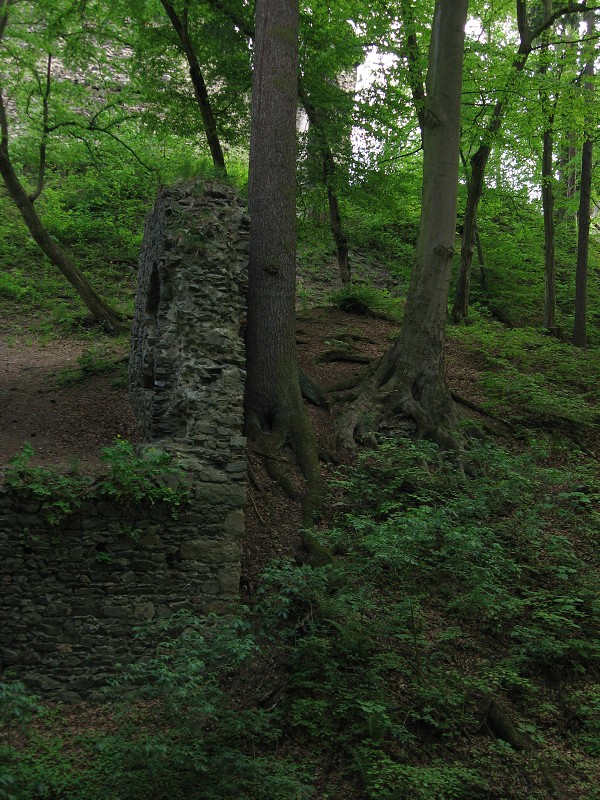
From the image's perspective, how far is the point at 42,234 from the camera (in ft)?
43.0

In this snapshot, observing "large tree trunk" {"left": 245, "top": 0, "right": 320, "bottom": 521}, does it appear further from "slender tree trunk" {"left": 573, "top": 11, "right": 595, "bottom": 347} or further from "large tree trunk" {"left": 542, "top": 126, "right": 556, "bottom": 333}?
"slender tree trunk" {"left": 573, "top": 11, "right": 595, "bottom": 347}

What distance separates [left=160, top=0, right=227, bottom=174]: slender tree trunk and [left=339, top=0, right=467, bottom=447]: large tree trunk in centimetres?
390

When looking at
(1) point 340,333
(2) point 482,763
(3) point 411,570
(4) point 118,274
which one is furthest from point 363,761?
(4) point 118,274

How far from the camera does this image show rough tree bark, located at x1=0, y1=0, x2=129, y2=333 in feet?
41.4

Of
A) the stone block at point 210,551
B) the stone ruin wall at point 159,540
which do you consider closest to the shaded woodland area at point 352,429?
the stone ruin wall at point 159,540

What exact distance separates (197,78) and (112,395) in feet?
18.0

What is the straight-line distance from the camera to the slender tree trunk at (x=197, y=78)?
11828 mm

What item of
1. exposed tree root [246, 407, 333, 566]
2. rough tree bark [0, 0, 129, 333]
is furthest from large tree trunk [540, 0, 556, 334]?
rough tree bark [0, 0, 129, 333]

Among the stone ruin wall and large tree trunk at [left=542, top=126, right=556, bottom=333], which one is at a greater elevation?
large tree trunk at [left=542, top=126, right=556, bottom=333]

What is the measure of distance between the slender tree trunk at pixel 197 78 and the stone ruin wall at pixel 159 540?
4.62m

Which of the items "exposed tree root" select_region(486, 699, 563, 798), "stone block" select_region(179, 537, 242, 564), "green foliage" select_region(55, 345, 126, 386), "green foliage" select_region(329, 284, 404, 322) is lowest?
"exposed tree root" select_region(486, 699, 563, 798)

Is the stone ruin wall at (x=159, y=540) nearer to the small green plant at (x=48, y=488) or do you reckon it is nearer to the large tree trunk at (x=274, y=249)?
the small green plant at (x=48, y=488)

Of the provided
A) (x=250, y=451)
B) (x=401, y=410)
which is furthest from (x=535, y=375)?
(x=250, y=451)

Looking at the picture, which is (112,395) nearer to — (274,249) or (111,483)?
(274,249)
